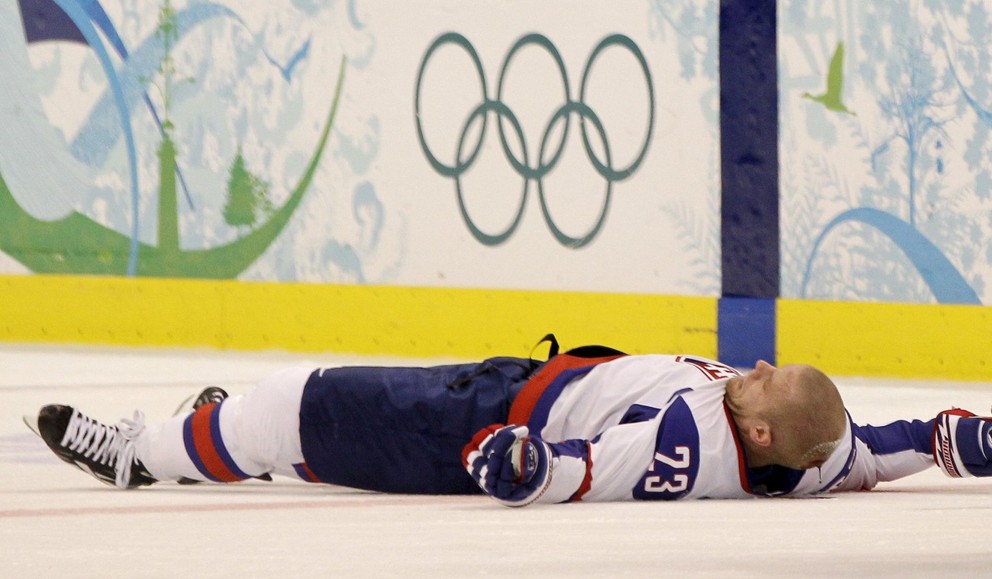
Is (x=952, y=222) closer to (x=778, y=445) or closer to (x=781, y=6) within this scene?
(x=781, y=6)

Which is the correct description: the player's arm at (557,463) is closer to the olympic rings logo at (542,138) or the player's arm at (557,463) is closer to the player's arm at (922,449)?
the player's arm at (922,449)

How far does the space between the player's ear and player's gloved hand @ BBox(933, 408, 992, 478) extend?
421mm

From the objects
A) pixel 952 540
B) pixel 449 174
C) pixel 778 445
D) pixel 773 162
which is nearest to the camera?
pixel 952 540

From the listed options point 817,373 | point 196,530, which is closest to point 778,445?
point 817,373

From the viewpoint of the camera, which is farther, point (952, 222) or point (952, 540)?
point (952, 222)

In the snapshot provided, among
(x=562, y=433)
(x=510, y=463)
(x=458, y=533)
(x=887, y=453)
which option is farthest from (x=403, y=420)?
(x=887, y=453)

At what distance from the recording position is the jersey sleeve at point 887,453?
2988mm

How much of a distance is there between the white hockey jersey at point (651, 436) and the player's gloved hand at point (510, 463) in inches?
2.2

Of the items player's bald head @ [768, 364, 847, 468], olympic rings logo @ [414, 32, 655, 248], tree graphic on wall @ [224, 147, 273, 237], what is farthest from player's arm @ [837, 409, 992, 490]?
tree graphic on wall @ [224, 147, 273, 237]

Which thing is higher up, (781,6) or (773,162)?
(781,6)

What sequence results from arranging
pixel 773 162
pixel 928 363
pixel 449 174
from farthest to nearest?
1. pixel 449 174
2. pixel 773 162
3. pixel 928 363

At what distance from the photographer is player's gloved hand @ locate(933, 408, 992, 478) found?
285cm

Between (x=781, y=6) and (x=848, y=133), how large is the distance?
614 millimetres

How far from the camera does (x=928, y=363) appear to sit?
6227 mm
